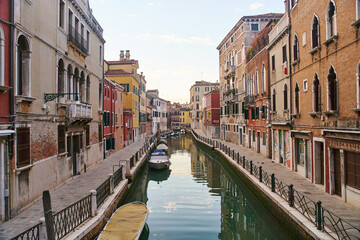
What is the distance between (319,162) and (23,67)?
13274 millimetres

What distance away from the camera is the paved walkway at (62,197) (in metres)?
7.66

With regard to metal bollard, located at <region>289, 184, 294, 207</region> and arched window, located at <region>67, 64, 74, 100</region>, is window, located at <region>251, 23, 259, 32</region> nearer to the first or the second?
arched window, located at <region>67, 64, 74, 100</region>

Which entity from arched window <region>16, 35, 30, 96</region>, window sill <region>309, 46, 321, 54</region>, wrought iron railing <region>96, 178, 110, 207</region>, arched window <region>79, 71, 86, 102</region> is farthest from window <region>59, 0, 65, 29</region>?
window sill <region>309, 46, 321, 54</region>

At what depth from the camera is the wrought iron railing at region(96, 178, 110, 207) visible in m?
10.1

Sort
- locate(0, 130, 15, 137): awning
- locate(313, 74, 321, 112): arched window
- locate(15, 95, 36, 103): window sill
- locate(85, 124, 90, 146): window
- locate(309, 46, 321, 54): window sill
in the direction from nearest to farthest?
locate(0, 130, 15, 137): awning
locate(15, 95, 36, 103): window sill
locate(309, 46, 321, 54): window sill
locate(313, 74, 321, 112): arched window
locate(85, 124, 90, 146): window

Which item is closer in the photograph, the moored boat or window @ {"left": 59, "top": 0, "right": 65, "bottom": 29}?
the moored boat

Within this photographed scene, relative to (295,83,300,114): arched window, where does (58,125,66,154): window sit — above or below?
below

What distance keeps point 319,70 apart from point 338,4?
293 cm

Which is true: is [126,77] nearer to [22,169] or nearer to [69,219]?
[22,169]

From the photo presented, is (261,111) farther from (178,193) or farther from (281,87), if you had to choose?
(178,193)

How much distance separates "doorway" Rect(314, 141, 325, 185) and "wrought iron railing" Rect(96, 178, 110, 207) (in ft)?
31.6

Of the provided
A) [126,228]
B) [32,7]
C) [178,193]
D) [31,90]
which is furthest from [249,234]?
[32,7]

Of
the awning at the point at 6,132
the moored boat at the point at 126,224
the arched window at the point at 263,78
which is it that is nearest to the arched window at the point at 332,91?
the moored boat at the point at 126,224

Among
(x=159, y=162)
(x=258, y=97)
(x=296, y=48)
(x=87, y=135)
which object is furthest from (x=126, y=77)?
(x=296, y=48)
